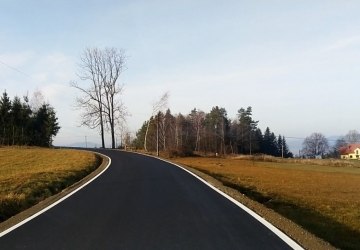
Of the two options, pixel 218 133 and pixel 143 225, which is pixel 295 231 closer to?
pixel 143 225

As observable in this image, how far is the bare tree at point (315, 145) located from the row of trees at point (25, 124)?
429 feet

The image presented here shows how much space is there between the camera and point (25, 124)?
239 feet

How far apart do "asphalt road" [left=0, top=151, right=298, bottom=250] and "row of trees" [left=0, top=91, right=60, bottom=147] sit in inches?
2379

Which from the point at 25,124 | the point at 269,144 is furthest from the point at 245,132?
the point at 25,124

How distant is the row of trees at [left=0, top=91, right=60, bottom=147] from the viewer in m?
70.6

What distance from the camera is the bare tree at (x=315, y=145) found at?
188m

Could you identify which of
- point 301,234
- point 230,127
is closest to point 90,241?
point 301,234

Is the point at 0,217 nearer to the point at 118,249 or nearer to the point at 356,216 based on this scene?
the point at 118,249

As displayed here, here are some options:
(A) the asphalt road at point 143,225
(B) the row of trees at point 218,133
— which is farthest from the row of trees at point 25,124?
(A) the asphalt road at point 143,225

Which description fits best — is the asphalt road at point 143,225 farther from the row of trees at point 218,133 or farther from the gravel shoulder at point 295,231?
the row of trees at point 218,133

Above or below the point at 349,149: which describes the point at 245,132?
above

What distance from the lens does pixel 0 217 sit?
11.0 m

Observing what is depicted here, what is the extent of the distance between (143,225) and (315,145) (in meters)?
187

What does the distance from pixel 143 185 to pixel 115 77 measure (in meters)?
58.2
